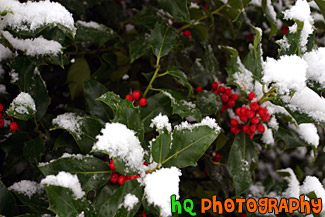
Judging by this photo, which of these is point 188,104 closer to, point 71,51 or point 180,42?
point 180,42

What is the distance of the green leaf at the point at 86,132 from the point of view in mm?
970

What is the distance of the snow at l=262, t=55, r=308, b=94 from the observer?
0.90 metres

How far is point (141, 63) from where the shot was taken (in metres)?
1.49

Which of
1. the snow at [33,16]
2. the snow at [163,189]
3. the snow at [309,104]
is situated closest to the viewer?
the snow at [163,189]

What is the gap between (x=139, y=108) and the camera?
1.11m

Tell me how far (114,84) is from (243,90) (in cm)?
57

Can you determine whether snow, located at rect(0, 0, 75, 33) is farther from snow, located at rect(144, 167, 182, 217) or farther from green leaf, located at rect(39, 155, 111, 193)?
snow, located at rect(144, 167, 182, 217)

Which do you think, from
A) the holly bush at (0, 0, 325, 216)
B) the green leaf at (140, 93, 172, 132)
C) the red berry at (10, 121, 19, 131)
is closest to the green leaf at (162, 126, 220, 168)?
the holly bush at (0, 0, 325, 216)

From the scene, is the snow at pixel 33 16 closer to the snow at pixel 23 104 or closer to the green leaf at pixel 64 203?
the snow at pixel 23 104

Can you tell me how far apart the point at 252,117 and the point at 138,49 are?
519 mm

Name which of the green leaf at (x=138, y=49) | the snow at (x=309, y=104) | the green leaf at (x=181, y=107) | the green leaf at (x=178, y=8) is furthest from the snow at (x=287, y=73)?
the green leaf at (x=138, y=49)

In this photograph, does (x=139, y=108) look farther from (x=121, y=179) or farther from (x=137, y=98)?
(x=121, y=179)

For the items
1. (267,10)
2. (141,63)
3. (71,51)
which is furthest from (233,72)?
(71,51)

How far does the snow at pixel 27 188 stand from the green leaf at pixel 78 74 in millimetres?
429
